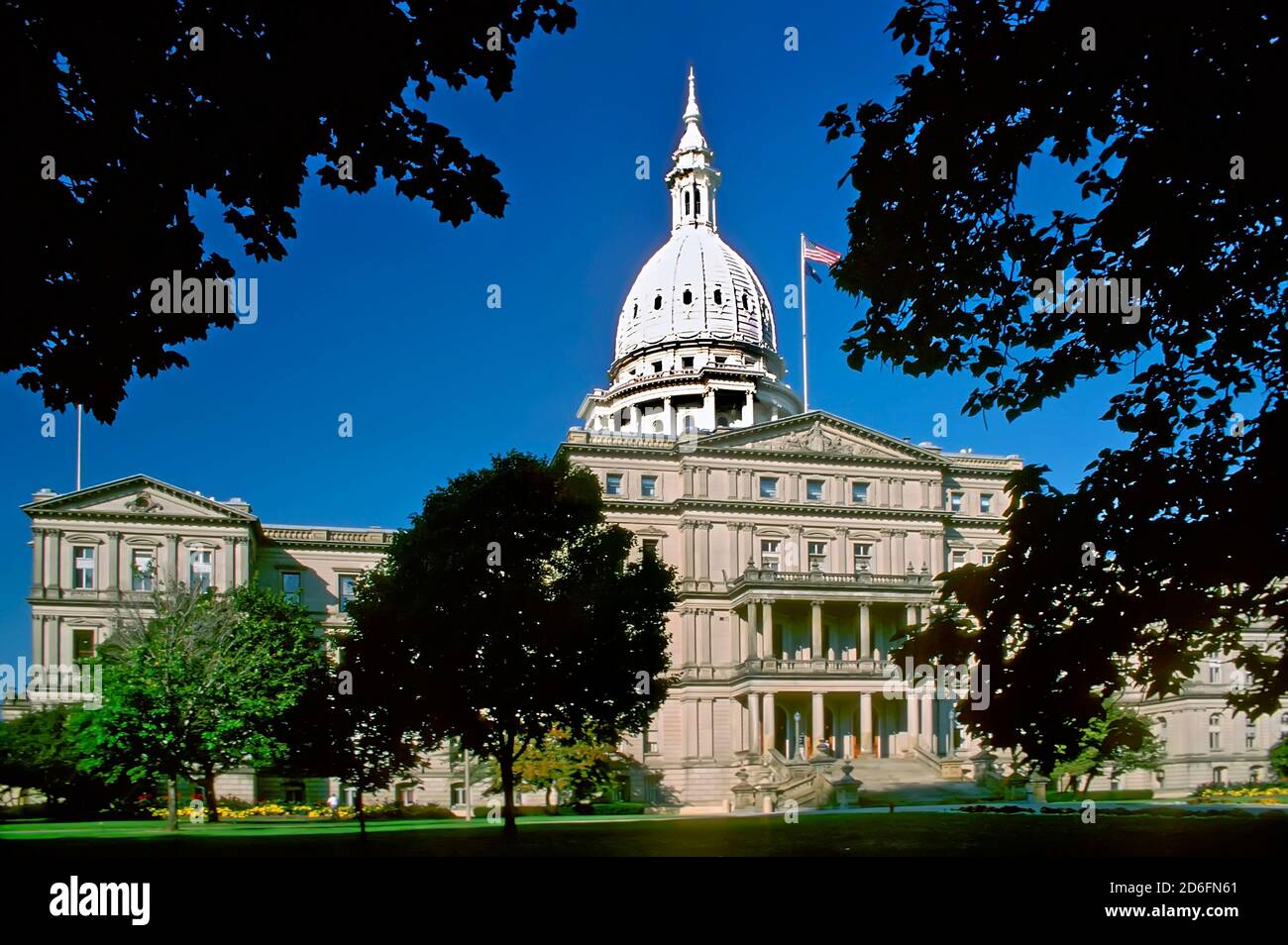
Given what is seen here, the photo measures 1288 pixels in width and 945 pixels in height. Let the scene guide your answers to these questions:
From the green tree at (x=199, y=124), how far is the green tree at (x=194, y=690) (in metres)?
34.1

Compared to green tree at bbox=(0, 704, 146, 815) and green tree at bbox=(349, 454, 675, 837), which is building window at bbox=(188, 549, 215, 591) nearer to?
green tree at bbox=(0, 704, 146, 815)

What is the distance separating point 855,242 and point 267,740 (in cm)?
4386

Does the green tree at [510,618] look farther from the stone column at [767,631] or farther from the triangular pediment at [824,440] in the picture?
the triangular pediment at [824,440]

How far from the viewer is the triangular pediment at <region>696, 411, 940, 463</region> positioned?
8119 cm

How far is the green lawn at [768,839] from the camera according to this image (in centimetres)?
2575

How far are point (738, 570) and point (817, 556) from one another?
18.4 ft

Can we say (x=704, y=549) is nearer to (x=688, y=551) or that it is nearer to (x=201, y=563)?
(x=688, y=551)

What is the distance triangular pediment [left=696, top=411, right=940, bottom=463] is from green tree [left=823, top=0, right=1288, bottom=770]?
6400 cm

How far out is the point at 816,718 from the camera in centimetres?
7400

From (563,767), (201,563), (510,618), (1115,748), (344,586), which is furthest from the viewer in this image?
(344,586)

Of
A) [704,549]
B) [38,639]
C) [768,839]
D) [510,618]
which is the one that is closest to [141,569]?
[38,639]

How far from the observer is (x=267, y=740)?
5388 cm

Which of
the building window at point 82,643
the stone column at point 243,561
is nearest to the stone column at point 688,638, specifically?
the stone column at point 243,561
